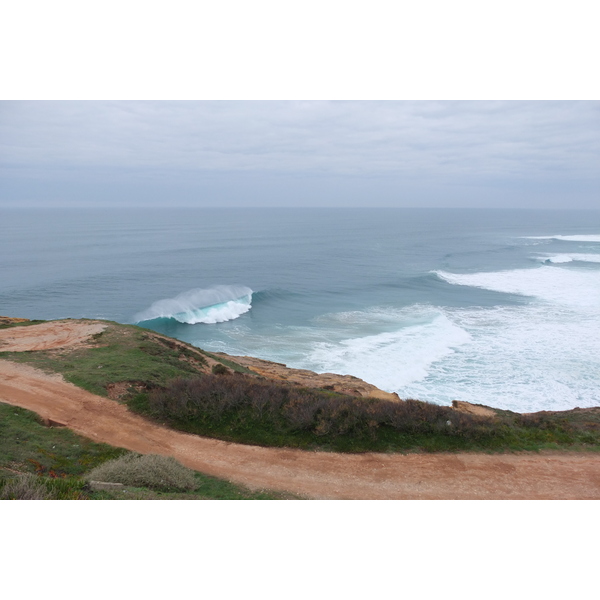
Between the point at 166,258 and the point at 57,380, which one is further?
the point at 166,258

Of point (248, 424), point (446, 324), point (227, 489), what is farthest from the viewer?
point (446, 324)

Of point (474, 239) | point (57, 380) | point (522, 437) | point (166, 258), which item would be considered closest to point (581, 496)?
point (522, 437)

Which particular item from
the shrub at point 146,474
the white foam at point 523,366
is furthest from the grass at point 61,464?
the white foam at point 523,366

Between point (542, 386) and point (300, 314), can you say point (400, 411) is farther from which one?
point (300, 314)

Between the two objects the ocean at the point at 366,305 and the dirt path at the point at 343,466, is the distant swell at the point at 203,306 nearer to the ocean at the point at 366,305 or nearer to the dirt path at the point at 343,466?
the ocean at the point at 366,305

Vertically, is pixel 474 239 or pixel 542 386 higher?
pixel 474 239

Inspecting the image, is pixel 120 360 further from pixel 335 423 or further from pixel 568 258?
pixel 568 258

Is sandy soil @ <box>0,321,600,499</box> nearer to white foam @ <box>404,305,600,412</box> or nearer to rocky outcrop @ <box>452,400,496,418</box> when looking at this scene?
rocky outcrop @ <box>452,400,496,418</box>
